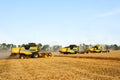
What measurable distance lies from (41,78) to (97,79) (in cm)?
378

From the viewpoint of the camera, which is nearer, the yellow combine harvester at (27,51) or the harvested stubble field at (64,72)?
the harvested stubble field at (64,72)

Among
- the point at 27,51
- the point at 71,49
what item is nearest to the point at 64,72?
the point at 27,51

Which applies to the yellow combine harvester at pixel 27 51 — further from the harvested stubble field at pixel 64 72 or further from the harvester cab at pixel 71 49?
the harvester cab at pixel 71 49

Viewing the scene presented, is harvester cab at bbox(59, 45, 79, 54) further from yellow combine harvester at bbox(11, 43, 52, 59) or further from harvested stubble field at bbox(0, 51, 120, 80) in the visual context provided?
harvested stubble field at bbox(0, 51, 120, 80)

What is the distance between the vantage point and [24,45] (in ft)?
176

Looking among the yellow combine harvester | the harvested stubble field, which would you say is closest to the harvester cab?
the yellow combine harvester

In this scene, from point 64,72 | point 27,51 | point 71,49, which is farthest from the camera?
point 71,49

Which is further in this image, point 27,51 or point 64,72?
point 27,51

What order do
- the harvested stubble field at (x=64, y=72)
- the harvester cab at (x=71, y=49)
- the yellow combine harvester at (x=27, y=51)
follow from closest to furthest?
the harvested stubble field at (x=64, y=72)
the yellow combine harvester at (x=27, y=51)
the harvester cab at (x=71, y=49)

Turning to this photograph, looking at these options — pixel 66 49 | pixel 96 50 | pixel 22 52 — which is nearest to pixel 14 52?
pixel 22 52

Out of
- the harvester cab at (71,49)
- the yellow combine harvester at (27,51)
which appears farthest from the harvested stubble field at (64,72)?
the harvester cab at (71,49)

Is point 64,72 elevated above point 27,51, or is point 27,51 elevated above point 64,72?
point 27,51

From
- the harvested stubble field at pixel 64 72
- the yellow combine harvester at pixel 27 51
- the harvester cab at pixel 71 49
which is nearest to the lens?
the harvested stubble field at pixel 64 72

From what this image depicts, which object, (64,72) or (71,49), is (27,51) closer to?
(71,49)
